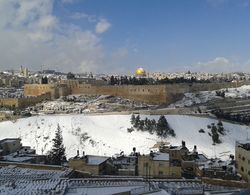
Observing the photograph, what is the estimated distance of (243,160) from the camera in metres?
18.9

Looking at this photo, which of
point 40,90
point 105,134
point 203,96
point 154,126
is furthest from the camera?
point 40,90

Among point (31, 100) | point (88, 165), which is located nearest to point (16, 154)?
point (88, 165)

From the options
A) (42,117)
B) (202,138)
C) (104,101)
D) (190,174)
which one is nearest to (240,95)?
(104,101)

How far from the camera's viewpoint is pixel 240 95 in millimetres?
69312

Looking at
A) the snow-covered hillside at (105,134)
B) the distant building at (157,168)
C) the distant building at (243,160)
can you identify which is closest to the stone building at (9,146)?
the distant building at (157,168)

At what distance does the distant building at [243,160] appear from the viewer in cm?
1844

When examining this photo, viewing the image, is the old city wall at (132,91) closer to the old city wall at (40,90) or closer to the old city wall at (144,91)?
the old city wall at (144,91)

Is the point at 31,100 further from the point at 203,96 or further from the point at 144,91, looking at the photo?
the point at 203,96

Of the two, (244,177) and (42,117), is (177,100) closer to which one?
(42,117)

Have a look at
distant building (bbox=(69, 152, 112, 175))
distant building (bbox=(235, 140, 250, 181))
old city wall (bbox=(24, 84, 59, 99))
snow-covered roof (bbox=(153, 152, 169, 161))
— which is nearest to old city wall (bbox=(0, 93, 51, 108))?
old city wall (bbox=(24, 84, 59, 99))

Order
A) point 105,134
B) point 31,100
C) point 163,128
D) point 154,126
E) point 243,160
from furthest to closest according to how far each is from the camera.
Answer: point 31,100, point 154,126, point 163,128, point 105,134, point 243,160

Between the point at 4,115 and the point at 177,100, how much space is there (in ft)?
89.1

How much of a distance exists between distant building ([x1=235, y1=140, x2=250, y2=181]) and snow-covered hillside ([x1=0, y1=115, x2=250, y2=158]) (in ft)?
55.9

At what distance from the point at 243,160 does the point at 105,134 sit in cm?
2534
